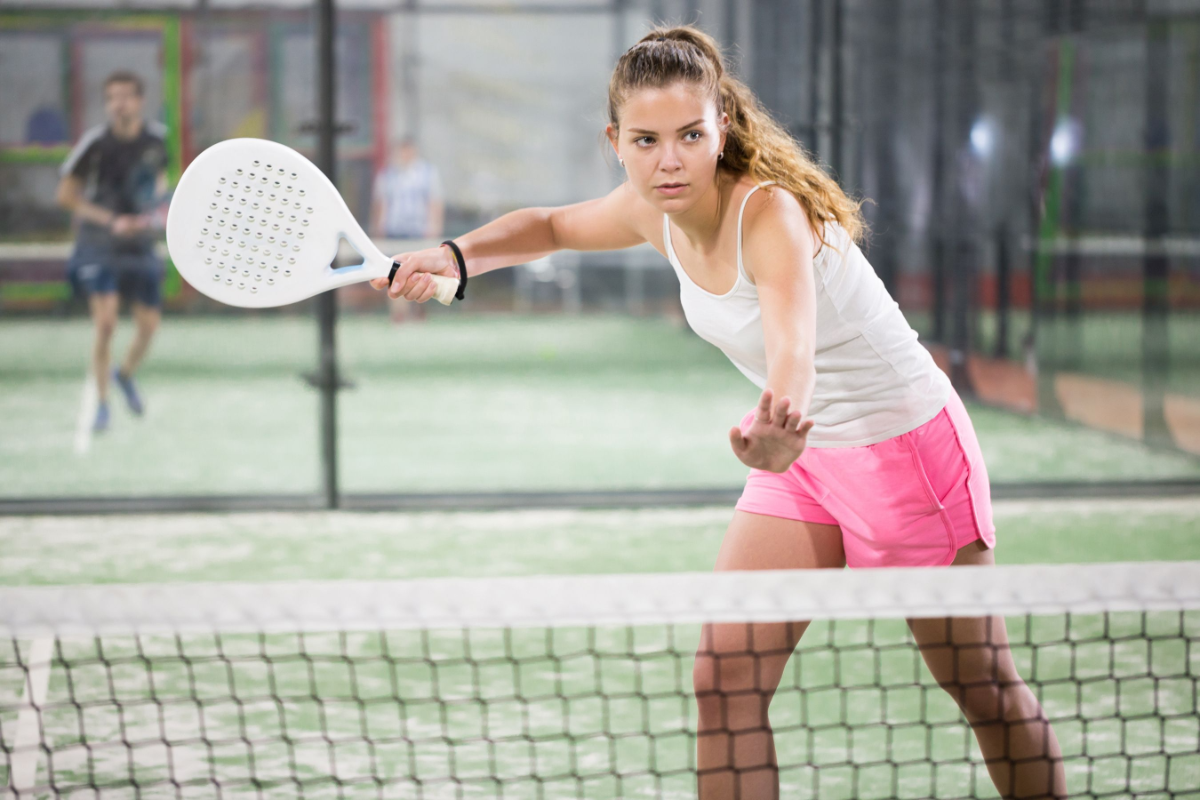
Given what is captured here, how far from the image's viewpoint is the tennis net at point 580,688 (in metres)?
1.83

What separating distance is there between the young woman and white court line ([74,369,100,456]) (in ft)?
14.8

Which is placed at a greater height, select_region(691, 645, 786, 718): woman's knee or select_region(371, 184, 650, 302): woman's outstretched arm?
select_region(371, 184, 650, 302): woman's outstretched arm

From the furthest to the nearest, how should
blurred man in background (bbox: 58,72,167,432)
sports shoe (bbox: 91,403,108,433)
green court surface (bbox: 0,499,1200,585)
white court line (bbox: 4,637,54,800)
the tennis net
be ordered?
sports shoe (bbox: 91,403,108,433), blurred man in background (bbox: 58,72,167,432), green court surface (bbox: 0,499,1200,585), white court line (bbox: 4,637,54,800), the tennis net

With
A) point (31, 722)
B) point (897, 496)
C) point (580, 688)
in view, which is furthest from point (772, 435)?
point (31, 722)

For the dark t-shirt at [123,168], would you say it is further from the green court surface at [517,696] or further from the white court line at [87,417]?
the green court surface at [517,696]

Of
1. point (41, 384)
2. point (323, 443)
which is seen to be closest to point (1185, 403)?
point (323, 443)

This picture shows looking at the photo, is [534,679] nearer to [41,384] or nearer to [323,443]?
[323,443]

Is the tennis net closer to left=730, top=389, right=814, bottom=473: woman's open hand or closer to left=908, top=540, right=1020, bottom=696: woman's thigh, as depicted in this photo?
left=908, top=540, right=1020, bottom=696: woman's thigh

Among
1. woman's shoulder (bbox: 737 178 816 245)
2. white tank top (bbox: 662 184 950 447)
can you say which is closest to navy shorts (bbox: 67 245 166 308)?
white tank top (bbox: 662 184 950 447)

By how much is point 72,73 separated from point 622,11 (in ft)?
13.9

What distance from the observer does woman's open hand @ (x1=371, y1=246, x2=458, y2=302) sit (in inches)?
83.4

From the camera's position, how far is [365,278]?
2.13 meters

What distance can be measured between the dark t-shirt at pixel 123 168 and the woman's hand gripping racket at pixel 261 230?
4344 millimetres

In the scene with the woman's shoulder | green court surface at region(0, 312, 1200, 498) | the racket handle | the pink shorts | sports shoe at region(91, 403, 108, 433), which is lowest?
green court surface at region(0, 312, 1200, 498)
